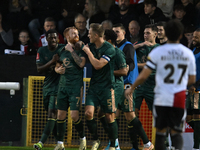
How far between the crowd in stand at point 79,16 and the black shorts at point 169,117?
4318mm

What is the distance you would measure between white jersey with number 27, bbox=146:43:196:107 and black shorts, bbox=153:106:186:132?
8 cm

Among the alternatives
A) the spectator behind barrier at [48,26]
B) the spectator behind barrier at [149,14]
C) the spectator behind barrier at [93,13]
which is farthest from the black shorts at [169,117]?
the spectator behind barrier at [93,13]

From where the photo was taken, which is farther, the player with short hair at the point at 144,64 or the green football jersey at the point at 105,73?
the player with short hair at the point at 144,64

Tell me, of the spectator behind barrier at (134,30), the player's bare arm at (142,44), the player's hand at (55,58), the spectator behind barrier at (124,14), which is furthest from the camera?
the spectator behind barrier at (124,14)

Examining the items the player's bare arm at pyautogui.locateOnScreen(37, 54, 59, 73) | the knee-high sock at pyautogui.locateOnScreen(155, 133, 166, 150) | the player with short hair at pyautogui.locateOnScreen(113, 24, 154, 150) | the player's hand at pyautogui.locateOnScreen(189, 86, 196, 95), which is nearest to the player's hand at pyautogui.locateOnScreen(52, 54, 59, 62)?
the player's bare arm at pyautogui.locateOnScreen(37, 54, 59, 73)

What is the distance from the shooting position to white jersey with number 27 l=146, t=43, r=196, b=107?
477cm

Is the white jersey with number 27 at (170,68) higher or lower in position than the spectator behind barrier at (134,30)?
lower

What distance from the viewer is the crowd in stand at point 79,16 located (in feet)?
31.2

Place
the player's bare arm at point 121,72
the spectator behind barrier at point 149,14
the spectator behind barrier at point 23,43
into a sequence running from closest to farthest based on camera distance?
1. the player's bare arm at point 121,72
2. the spectator behind barrier at point 149,14
3. the spectator behind barrier at point 23,43

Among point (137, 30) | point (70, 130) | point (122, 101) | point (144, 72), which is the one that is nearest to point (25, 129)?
point (70, 130)

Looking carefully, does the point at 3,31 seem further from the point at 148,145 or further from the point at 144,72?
the point at 144,72

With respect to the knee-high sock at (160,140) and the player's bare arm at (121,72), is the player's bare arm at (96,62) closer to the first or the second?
the player's bare arm at (121,72)

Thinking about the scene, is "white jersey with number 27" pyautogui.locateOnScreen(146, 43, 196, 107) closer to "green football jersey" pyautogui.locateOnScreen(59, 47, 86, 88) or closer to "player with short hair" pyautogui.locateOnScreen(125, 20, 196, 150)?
"player with short hair" pyautogui.locateOnScreen(125, 20, 196, 150)

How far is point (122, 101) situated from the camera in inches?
271
